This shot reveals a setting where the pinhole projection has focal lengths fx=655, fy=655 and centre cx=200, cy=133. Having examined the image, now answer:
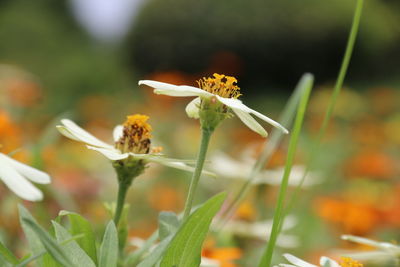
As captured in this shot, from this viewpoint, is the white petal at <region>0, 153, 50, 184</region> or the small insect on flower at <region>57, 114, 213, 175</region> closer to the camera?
the white petal at <region>0, 153, 50, 184</region>

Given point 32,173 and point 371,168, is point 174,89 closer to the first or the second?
point 32,173

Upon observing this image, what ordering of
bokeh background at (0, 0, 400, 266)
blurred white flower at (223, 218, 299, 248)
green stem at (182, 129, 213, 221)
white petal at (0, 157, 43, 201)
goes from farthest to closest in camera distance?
bokeh background at (0, 0, 400, 266), blurred white flower at (223, 218, 299, 248), green stem at (182, 129, 213, 221), white petal at (0, 157, 43, 201)

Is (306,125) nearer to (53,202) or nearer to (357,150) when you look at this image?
(357,150)

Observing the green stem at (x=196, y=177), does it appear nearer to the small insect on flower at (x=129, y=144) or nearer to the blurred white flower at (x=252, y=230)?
the small insect on flower at (x=129, y=144)

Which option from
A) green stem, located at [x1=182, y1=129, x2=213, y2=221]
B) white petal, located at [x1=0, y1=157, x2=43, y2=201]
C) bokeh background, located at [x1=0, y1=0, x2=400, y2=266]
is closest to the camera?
white petal, located at [x1=0, y1=157, x2=43, y2=201]

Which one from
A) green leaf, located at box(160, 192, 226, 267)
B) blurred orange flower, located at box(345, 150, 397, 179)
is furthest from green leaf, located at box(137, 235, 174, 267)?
blurred orange flower, located at box(345, 150, 397, 179)

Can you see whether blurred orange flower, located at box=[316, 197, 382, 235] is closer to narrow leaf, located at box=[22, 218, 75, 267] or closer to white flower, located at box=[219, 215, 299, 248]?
white flower, located at box=[219, 215, 299, 248]

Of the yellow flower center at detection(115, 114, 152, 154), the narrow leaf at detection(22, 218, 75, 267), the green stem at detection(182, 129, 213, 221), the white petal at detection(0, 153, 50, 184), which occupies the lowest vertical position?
the narrow leaf at detection(22, 218, 75, 267)

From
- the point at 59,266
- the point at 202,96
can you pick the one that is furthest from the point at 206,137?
the point at 59,266
